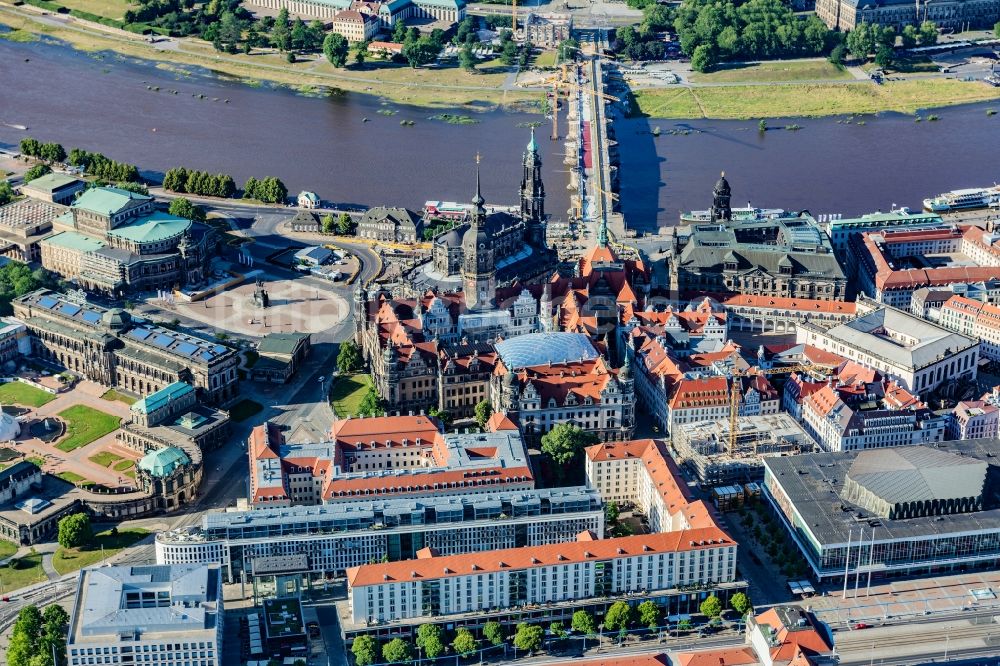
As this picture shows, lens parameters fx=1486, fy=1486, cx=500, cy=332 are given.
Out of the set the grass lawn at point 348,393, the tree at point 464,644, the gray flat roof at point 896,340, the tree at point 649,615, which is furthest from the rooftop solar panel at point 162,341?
the gray flat roof at point 896,340

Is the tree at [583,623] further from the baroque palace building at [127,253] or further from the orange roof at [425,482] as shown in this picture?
the baroque palace building at [127,253]

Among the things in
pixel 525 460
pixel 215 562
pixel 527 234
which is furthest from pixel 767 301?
pixel 215 562

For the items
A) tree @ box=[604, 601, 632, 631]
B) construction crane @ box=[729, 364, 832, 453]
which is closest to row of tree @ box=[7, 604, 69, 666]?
tree @ box=[604, 601, 632, 631]

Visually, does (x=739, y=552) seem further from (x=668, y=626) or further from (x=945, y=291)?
(x=945, y=291)

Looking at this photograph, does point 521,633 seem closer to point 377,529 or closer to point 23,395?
point 377,529

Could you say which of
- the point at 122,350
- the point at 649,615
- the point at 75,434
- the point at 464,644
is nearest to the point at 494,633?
the point at 464,644
